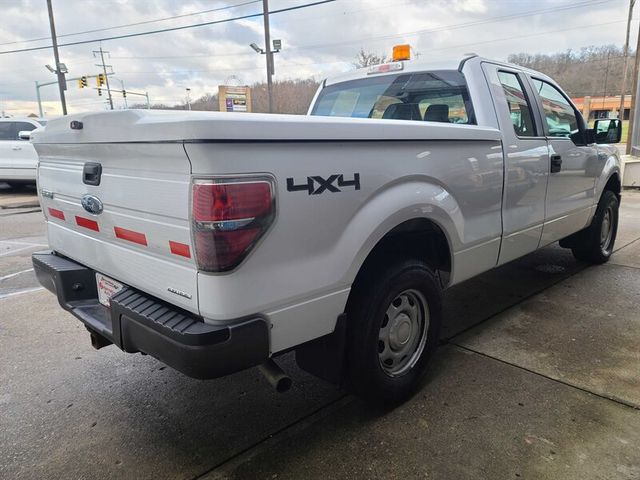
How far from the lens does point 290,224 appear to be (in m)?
1.91

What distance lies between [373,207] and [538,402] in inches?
60.3

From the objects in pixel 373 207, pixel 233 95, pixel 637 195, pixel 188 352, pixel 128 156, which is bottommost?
pixel 637 195

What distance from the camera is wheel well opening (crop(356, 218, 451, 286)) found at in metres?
2.50

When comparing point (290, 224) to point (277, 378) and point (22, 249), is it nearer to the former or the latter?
point (277, 378)

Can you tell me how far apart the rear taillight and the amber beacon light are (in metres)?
2.74

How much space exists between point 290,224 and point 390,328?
104 centimetres

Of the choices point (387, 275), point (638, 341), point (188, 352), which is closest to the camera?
point (188, 352)

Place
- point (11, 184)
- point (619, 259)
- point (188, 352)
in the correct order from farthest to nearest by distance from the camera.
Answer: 1. point (11, 184)
2. point (619, 259)
3. point (188, 352)

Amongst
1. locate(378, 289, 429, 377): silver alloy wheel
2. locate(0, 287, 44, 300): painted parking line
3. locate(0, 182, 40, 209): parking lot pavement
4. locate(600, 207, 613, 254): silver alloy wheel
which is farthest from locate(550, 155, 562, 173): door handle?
locate(0, 182, 40, 209): parking lot pavement

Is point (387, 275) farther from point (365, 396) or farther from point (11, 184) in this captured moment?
point (11, 184)

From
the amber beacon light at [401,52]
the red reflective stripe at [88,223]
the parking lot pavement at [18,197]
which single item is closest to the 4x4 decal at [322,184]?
the red reflective stripe at [88,223]

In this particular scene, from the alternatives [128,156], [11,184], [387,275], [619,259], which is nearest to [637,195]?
[619,259]

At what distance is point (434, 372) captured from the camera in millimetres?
3111

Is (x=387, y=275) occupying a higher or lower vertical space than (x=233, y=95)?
lower
